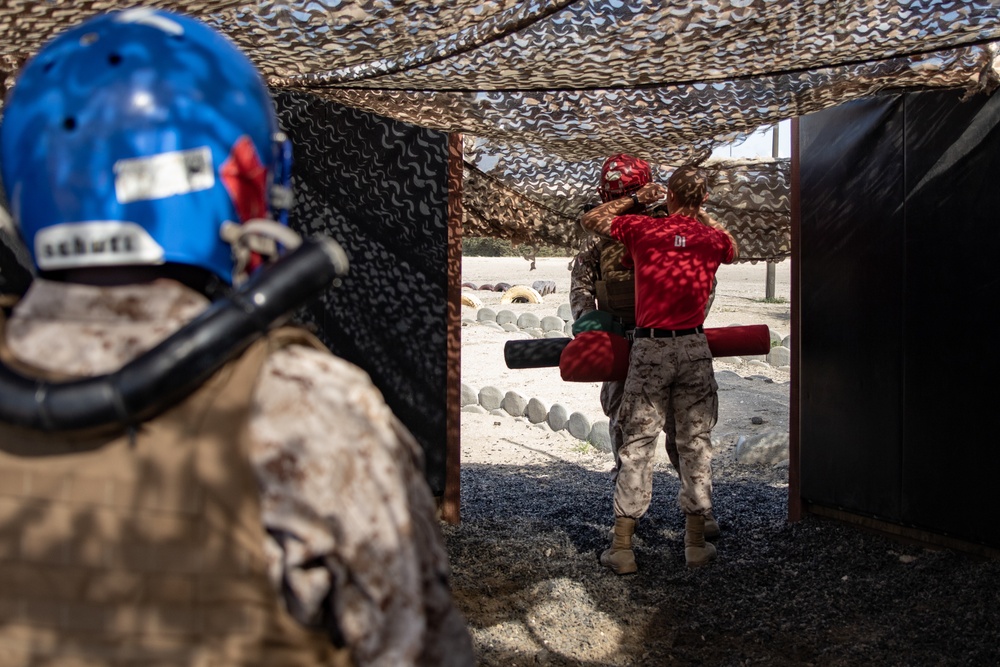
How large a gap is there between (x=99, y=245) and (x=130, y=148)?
0.12 meters

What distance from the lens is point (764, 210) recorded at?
5.84 metres

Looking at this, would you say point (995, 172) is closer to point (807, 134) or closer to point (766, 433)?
point (807, 134)

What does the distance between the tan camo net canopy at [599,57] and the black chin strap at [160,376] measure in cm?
207

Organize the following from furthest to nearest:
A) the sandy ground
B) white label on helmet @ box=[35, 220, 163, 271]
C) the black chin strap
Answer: the sandy ground, white label on helmet @ box=[35, 220, 163, 271], the black chin strap

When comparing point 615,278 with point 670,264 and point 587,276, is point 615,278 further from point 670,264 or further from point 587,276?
point 670,264

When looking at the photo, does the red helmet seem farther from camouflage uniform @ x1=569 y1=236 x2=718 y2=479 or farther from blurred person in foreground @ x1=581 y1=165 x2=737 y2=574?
camouflage uniform @ x1=569 y1=236 x2=718 y2=479

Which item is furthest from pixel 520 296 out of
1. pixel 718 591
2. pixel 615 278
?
pixel 718 591

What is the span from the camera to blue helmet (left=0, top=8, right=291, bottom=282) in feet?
3.97

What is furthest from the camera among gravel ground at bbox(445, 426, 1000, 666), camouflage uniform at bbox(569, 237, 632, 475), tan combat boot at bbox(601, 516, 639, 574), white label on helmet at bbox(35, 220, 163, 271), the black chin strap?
camouflage uniform at bbox(569, 237, 632, 475)

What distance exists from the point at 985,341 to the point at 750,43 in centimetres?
179

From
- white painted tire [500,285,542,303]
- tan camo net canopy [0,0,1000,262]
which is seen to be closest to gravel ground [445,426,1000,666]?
tan camo net canopy [0,0,1000,262]

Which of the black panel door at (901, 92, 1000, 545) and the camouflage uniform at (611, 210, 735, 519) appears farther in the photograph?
the camouflage uniform at (611, 210, 735, 519)

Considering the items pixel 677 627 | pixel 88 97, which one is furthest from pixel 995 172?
pixel 88 97

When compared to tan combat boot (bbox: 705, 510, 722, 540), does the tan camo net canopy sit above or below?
above
